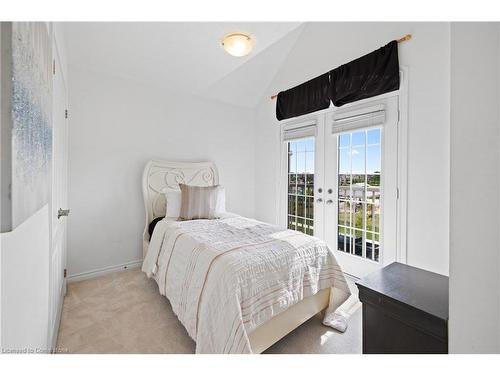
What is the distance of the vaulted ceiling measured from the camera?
228 cm

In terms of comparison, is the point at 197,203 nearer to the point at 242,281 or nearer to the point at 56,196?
the point at 56,196

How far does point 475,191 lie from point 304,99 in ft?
9.00

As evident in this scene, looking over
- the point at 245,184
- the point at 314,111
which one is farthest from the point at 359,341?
the point at 245,184

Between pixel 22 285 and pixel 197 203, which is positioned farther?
pixel 197 203

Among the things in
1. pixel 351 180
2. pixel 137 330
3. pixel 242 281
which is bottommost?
pixel 137 330

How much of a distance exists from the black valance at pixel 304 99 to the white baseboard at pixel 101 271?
288 centimetres

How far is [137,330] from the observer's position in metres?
1.70

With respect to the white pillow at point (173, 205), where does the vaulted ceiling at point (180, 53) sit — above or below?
above

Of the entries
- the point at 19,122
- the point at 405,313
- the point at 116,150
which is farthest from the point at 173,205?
the point at 405,313

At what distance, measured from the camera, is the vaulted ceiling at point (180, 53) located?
228 cm

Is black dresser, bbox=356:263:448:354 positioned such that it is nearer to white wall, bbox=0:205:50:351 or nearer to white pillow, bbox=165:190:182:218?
white wall, bbox=0:205:50:351

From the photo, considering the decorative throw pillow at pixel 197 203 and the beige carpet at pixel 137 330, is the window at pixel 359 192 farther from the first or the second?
the decorative throw pillow at pixel 197 203

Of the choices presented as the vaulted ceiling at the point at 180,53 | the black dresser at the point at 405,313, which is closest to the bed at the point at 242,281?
the black dresser at the point at 405,313
